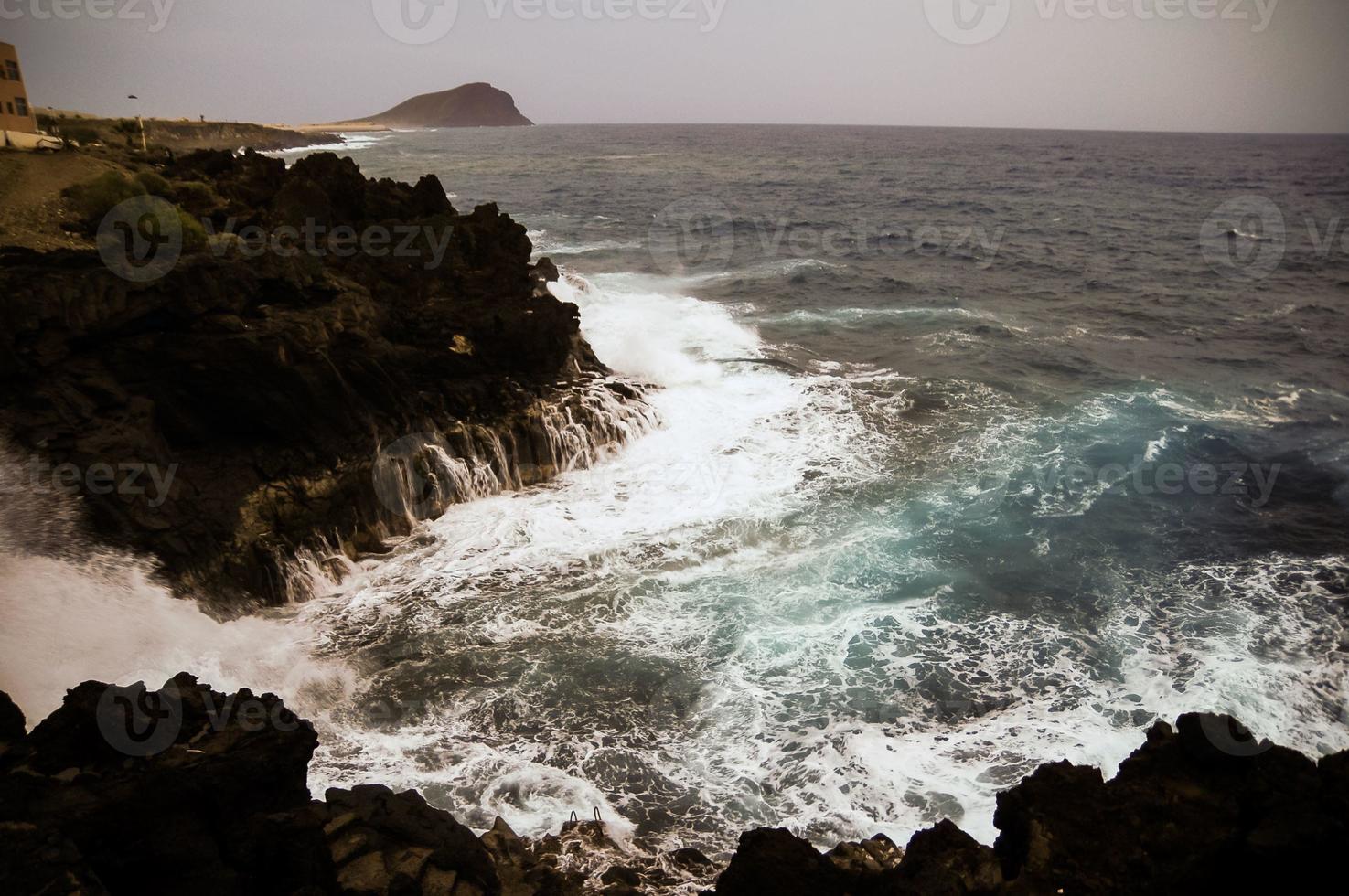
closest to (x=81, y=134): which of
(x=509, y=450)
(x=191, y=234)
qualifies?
(x=191, y=234)

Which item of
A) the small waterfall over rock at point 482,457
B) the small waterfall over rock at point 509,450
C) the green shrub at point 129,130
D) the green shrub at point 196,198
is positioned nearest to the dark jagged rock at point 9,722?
the small waterfall over rock at point 482,457

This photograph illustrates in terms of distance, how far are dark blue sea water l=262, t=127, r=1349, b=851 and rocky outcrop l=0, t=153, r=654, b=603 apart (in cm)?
118

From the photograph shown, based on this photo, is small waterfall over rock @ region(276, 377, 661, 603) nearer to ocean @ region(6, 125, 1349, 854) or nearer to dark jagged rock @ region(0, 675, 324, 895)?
ocean @ region(6, 125, 1349, 854)

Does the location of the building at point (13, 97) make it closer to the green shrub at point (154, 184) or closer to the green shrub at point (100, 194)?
the green shrub at point (154, 184)

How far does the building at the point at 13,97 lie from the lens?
21047 mm

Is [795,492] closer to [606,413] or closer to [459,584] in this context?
[606,413]

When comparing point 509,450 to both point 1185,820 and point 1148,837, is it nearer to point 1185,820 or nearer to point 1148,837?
point 1148,837

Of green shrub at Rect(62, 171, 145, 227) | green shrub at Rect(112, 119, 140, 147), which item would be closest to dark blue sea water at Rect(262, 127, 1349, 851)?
green shrub at Rect(62, 171, 145, 227)

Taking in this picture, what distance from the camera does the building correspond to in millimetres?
21047

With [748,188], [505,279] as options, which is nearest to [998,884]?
[505,279]

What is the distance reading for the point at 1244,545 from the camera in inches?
613

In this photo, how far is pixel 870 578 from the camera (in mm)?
14266

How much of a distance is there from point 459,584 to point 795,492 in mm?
7421

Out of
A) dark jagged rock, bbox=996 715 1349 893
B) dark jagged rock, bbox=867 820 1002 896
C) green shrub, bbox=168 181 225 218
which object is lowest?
dark jagged rock, bbox=867 820 1002 896
